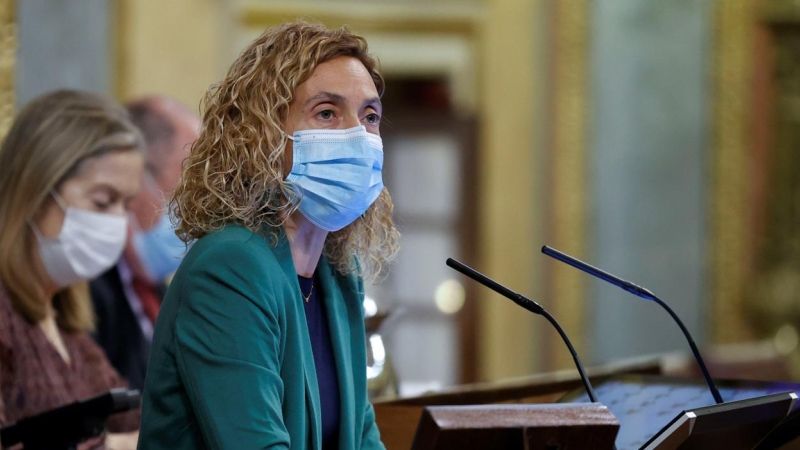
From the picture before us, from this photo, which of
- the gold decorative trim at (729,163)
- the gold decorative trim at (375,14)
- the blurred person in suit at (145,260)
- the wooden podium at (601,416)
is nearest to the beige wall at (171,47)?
the blurred person in suit at (145,260)

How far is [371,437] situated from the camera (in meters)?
2.46

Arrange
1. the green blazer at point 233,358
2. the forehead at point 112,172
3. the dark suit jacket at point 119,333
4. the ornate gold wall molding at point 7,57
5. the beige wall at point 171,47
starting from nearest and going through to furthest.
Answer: the green blazer at point 233,358
the forehead at point 112,172
the ornate gold wall molding at point 7,57
the dark suit jacket at point 119,333
the beige wall at point 171,47

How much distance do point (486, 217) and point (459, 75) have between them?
1.85 metres

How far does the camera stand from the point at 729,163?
7699 mm

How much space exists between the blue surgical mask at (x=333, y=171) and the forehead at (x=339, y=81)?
7cm

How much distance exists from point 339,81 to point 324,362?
0.56m

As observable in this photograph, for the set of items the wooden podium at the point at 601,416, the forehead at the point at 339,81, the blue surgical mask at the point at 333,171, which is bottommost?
the wooden podium at the point at 601,416

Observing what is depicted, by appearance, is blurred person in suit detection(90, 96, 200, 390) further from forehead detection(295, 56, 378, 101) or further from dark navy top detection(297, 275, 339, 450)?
forehead detection(295, 56, 378, 101)

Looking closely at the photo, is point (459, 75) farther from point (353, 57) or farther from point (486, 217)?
point (353, 57)

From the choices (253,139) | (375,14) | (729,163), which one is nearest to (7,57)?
(253,139)

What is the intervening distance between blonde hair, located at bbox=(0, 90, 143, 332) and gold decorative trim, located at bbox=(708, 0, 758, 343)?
5.05 m

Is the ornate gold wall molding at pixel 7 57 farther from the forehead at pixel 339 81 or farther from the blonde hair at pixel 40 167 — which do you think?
the forehead at pixel 339 81

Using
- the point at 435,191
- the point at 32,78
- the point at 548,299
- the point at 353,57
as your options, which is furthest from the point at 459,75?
the point at 353,57

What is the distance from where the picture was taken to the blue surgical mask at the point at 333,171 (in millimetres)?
2277
